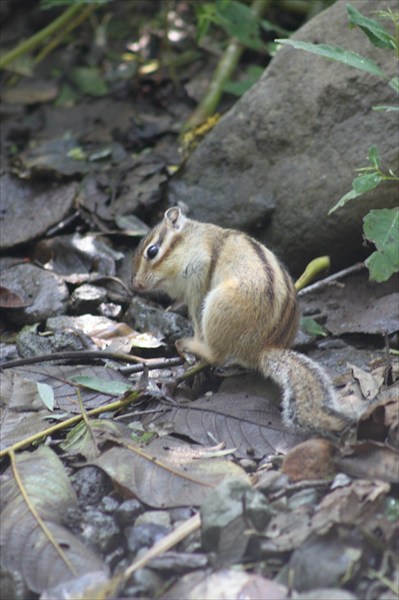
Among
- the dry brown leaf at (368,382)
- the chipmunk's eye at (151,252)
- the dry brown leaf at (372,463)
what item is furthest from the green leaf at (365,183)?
the chipmunk's eye at (151,252)

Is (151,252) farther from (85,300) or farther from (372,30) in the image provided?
(372,30)

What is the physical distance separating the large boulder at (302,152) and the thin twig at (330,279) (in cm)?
15

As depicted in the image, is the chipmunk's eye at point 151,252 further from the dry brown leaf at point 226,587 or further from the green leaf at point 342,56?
the dry brown leaf at point 226,587

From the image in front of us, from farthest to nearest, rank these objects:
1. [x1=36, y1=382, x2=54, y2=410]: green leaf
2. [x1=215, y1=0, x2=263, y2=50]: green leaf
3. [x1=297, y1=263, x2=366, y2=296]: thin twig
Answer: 1. [x1=215, y1=0, x2=263, y2=50]: green leaf
2. [x1=297, y1=263, x2=366, y2=296]: thin twig
3. [x1=36, y1=382, x2=54, y2=410]: green leaf

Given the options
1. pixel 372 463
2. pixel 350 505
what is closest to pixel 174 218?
pixel 372 463

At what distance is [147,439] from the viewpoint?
413cm

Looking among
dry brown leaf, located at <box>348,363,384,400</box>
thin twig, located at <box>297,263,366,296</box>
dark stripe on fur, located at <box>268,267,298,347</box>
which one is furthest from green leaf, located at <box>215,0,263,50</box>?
dry brown leaf, located at <box>348,363,384,400</box>

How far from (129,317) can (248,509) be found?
2.65 m

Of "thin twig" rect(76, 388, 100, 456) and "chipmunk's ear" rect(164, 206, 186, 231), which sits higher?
"chipmunk's ear" rect(164, 206, 186, 231)

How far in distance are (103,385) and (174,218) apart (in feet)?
4.59

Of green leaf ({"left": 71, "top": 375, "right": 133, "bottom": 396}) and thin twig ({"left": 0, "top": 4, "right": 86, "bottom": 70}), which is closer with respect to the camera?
green leaf ({"left": 71, "top": 375, "right": 133, "bottom": 396})

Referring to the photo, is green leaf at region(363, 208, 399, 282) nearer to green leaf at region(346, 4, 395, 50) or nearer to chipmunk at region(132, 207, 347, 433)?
chipmunk at region(132, 207, 347, 433)

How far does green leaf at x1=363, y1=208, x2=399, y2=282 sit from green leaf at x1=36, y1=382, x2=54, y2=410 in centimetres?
177

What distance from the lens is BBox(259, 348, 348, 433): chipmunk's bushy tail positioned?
151 inches
